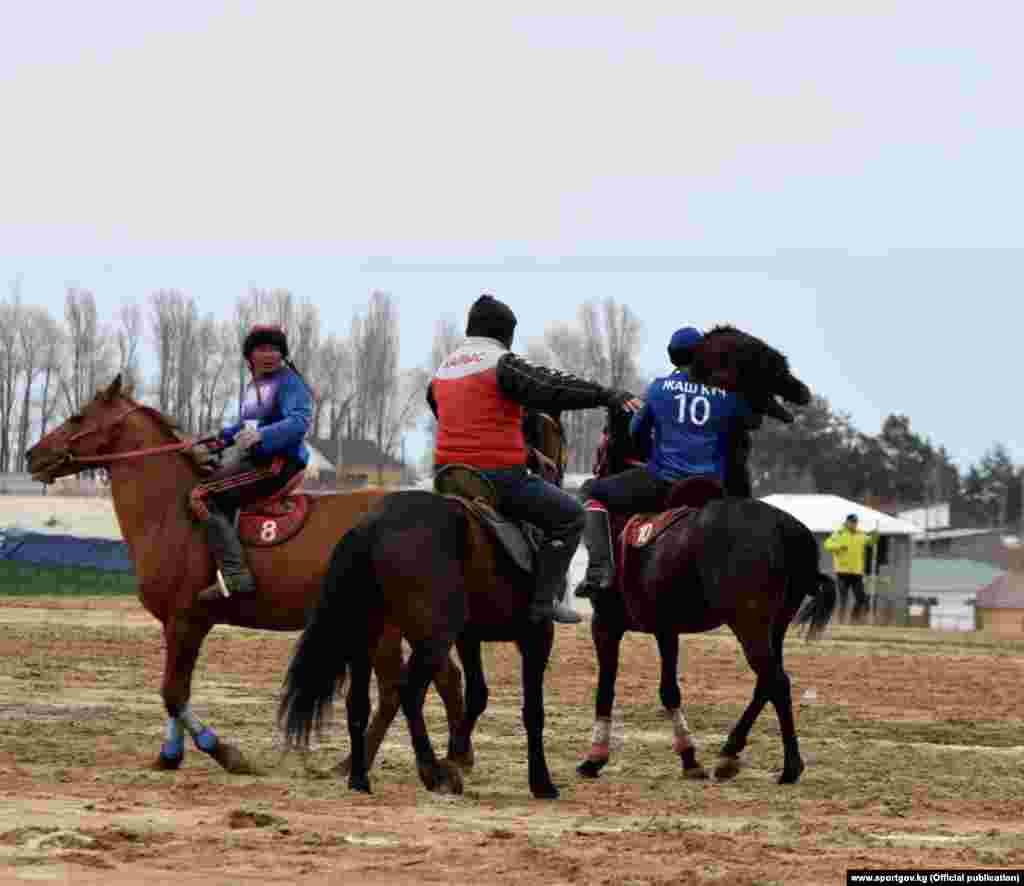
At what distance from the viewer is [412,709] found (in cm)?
1159

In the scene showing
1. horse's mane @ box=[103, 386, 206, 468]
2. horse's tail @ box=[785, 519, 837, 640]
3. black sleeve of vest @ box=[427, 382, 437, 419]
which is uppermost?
black sleeve of vest @ box=[427, 382, 437, 419]

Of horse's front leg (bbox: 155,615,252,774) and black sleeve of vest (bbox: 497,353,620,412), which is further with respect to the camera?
horse's front leg (bbox: 155,615,252,774)

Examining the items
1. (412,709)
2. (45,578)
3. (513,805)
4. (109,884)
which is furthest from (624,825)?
(45,578)

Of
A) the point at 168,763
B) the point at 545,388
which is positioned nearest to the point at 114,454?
the point at 168,763

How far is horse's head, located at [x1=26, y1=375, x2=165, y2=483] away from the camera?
45.0ft

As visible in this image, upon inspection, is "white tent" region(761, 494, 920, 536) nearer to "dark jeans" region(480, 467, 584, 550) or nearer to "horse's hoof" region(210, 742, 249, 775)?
"horse's hoof" region(210, 742, 249, 775)

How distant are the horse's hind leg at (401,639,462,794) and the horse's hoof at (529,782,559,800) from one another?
38 centimetres

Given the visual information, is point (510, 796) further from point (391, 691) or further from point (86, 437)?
point (86, 437)

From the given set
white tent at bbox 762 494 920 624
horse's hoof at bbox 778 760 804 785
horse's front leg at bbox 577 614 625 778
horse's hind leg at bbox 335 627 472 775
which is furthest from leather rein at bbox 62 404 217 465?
white tent at bbox 762 494 920 624

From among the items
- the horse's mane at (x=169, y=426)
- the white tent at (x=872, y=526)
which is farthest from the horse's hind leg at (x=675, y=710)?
the white tent at (x=872, y=526)

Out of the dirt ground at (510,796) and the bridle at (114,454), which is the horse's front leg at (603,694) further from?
the bridle at (114,454)

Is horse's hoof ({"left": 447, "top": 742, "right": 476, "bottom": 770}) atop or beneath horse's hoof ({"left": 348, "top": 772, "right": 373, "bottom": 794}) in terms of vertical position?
atop

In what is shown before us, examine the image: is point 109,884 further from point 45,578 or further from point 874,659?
point 45,578

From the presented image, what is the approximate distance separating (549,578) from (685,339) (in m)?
2.62
